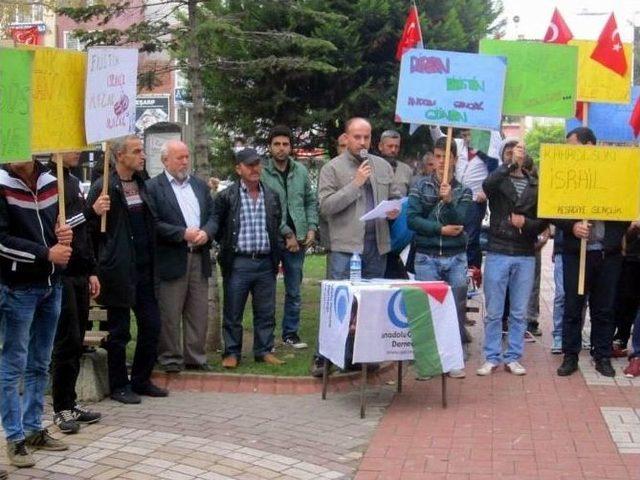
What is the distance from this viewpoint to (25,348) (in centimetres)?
610

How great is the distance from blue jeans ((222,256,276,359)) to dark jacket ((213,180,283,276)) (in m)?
0.08

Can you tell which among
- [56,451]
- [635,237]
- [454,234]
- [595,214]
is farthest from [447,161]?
[56,451]

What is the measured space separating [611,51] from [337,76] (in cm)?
480

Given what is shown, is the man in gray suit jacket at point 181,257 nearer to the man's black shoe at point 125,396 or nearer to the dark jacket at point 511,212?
the man's black shoe at point 125,396

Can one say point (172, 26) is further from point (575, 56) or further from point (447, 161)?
point (575, 56)

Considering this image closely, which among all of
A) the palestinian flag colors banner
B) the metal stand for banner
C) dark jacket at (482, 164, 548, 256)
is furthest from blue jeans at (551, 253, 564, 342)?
the palestinian flag colors banner

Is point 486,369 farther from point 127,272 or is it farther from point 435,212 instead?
point 127,272

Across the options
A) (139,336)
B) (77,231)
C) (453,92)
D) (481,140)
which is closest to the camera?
(77,231)

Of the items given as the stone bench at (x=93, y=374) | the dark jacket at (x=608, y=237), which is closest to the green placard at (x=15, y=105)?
the stone bench at (x=93, y=374)

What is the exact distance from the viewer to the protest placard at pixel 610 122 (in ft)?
32.9

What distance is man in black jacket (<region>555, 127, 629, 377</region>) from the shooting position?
8.78 m

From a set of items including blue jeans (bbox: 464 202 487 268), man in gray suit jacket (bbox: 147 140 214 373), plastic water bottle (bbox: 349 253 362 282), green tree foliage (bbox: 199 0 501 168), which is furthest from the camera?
green tree foliage (bbox: 199 0 501 168)

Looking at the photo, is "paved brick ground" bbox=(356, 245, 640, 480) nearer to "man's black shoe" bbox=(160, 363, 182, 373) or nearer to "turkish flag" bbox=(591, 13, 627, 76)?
"man's black shoe" bbox=(160, 363, 182, 373)

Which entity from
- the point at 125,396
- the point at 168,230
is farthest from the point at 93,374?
the point at 168,230
